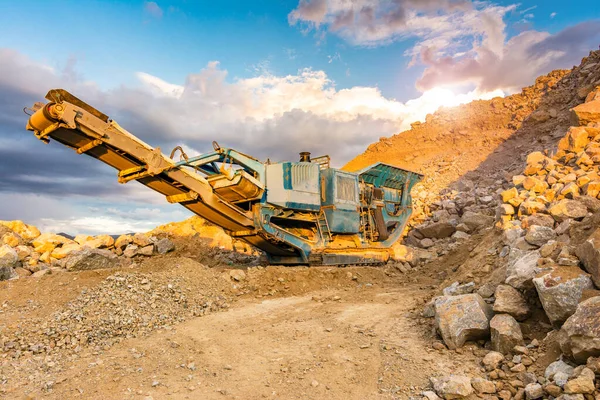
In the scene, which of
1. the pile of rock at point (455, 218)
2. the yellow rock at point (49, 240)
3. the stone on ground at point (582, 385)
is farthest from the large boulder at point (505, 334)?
the yellow rock at point (49, 240)

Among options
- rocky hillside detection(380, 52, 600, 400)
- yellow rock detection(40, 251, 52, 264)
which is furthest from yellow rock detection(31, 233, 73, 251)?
rocky hillside detection(380, 52, 600, 400)

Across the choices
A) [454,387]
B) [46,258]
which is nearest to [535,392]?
[454,387]

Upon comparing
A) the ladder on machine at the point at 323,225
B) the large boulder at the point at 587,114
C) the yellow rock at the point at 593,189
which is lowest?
the ladder on machine at the point at 323,225

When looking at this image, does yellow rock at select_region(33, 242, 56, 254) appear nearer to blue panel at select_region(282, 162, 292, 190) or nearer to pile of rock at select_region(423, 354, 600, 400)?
blue panel at select_region(282, 162, 292, 190)

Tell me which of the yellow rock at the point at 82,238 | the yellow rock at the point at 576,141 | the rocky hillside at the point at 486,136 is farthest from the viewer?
the rocky hillside at the point at 486,136

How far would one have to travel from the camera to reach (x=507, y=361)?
409cm

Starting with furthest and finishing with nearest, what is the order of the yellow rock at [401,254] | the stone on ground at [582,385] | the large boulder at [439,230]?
the large boulder at [439,230], the yellow rock at [401,254], the stone on ground at [582,385]

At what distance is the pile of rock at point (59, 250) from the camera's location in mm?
9516

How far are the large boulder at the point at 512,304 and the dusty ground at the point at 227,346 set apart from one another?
1.89 feet

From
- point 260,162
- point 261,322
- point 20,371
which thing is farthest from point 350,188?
point 20,371

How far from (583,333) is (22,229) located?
13108 mm

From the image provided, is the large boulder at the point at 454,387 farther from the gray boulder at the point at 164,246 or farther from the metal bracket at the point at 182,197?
the gray boulder at the point at 164,246

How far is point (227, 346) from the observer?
17.0 ft

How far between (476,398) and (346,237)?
24.1 feet
